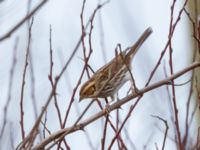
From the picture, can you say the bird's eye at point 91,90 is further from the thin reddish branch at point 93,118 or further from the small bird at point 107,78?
the thin reddish branch at point 93,118

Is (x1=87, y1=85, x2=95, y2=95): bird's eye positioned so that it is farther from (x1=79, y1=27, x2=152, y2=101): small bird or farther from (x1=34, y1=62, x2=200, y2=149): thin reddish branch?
(x1=34, y1=62, x2=200, y2=149): thin reddish branch

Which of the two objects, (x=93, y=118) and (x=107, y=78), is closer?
(x=93, y=118)

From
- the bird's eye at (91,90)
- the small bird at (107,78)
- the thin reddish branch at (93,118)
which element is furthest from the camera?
the bird's eye at (91,90)

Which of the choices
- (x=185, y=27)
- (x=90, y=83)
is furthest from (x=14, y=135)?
(x=185, y=27)

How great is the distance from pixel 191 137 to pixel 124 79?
557 mm

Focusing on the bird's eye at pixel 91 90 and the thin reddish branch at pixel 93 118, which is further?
the bird's eye at pixel 91 90

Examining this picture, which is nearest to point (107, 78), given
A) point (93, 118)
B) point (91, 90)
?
point (91, 90)

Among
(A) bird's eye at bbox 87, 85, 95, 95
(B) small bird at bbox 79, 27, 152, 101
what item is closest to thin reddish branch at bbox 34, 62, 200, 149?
(B) small bird at bbox 79, 27, 152, 101

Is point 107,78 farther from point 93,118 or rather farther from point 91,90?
point 93,118

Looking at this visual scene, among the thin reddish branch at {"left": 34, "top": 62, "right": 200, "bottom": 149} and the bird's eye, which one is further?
the bird's eye

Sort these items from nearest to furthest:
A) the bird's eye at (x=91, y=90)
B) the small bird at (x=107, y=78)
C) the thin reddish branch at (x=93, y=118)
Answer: the thin reddish branch at (x=93, y=118) → the small bird at (x=107, y=78) → the bird's eye at (x=91, y=90)

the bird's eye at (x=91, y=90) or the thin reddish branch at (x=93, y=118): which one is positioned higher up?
the bird's eye at (x=91, y=90)

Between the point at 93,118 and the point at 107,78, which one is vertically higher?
the point at 107,78

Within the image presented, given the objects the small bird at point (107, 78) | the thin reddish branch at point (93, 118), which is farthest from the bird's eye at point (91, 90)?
the thin reddish branch at point (93, 118)
